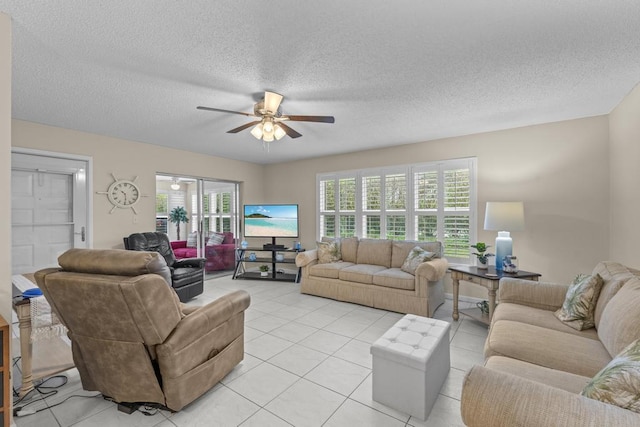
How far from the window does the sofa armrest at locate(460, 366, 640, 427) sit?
11.2 ft

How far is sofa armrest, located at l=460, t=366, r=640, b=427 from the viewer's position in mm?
892

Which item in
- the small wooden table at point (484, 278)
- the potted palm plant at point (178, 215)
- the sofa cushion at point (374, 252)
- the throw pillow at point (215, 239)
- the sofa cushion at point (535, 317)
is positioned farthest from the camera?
the potted palm plant at point (178, 215)

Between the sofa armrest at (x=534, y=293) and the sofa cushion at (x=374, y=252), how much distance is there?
6.30ft

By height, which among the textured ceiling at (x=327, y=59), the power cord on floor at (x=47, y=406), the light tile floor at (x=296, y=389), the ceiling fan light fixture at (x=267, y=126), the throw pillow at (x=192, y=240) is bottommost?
the light tile floor at (x=296, y=389)

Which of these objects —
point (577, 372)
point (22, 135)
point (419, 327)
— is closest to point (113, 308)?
point (419, 327)

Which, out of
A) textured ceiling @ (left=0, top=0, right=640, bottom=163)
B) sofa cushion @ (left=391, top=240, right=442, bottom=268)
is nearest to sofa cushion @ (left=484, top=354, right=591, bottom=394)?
textured ceiling @ (left=0, top=0, right=640, bottom=163)

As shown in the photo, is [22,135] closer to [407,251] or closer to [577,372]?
[407,251]

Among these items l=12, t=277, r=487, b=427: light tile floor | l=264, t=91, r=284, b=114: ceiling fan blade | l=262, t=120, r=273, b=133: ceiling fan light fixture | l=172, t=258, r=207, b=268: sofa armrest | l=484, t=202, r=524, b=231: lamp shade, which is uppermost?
l=264, t=91, r=284, b=114: ceiling fan blade

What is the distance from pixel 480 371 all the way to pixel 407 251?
319 centimetres

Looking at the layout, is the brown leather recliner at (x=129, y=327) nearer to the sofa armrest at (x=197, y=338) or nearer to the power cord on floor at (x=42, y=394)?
the sofa armrest at (x=197, y=338)

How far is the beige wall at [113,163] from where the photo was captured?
3541 millimetres

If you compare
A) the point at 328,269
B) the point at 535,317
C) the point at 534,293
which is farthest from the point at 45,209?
the point at 534,293

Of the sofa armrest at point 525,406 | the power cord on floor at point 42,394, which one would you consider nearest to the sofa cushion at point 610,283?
the sofa armrest at point 525,406

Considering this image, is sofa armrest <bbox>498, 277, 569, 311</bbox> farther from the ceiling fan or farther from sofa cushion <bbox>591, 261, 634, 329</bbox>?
the ceiling fan
